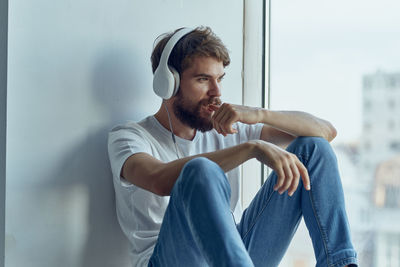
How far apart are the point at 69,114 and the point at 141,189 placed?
0.28 m

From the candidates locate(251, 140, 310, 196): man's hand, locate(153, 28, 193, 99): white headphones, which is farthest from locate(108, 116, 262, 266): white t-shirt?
locate(251, 140, 310, 196): man's hand

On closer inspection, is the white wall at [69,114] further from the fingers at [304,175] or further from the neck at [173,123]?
the fingers at [304,175]

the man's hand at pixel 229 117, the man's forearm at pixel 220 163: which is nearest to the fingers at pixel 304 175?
the man's forearm at pixel 220 163

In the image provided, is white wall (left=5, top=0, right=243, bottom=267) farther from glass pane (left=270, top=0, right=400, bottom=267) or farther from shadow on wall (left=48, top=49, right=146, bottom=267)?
glass pane (left=270, top=0, right=400, bottom=267)

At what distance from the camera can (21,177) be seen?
4.33ft

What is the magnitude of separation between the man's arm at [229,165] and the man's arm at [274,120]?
132 mm

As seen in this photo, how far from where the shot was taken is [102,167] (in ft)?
4.97

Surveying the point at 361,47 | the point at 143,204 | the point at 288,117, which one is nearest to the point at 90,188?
the point at 143,204

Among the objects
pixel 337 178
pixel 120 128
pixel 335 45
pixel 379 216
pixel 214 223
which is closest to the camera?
pixel 214 223

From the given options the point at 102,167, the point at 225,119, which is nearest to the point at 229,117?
the point at 225,119

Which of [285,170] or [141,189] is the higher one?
[285,170]

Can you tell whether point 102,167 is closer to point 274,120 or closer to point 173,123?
point 173,123

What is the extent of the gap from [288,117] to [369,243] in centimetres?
59

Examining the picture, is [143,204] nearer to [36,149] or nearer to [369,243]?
[36,149]
